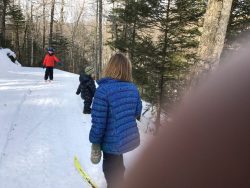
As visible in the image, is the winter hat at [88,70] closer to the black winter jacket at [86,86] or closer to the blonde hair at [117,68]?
the black winter jacket at [86,86]

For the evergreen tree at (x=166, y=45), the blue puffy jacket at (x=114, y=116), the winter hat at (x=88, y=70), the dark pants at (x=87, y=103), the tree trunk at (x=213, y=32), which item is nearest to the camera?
the blue puffy jacket at (x=114, y=116)

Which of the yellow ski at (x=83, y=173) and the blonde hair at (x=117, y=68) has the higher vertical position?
the blonde hair at (x=117, y=68)

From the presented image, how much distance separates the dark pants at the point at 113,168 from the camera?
417cm

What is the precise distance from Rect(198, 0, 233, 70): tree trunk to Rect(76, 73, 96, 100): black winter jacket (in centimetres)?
331

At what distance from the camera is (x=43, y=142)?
752 centimetres

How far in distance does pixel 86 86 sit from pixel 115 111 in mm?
5969

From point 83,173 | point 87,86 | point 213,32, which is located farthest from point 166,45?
point 83,173

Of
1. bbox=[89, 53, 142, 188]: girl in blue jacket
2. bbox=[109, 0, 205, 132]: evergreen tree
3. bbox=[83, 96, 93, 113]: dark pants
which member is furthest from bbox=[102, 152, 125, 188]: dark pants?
bbox=[109, 0, 205, 132]: evergreen tree

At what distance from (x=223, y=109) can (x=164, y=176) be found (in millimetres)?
388

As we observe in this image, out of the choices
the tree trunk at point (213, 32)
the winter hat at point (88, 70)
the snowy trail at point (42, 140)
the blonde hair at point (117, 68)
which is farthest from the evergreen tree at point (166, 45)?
the blonde hair at point (117, 68)

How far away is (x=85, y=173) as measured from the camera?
6047mm

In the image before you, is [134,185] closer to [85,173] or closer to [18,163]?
[85,173]

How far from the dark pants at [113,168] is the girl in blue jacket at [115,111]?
0.02m

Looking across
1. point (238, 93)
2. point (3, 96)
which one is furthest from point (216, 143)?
point (3, 96)
